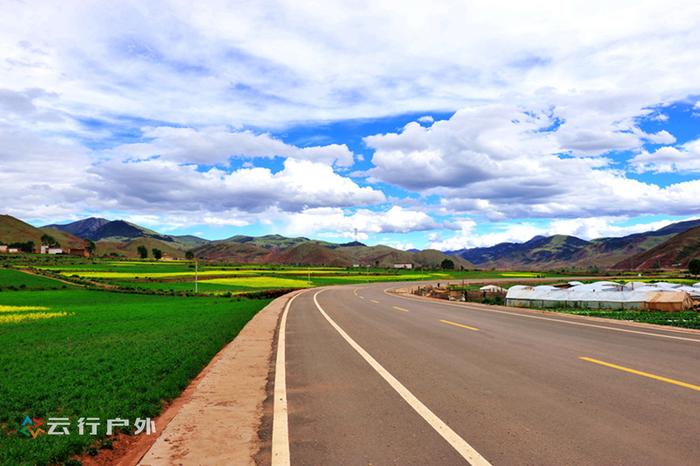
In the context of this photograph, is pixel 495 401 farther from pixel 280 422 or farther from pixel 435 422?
pixel 280 422

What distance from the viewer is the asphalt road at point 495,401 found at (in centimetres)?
495

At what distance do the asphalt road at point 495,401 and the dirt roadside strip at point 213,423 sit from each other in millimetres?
573

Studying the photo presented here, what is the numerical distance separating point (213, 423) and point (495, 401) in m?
3.96

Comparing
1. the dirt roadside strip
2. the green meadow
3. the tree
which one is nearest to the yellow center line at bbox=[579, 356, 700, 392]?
the dirt roadside strip

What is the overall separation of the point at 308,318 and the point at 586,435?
17.6m

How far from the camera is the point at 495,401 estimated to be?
6859mm

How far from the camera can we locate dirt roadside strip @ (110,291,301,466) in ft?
16.6

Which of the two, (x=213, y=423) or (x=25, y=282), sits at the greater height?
(x=213, y=423)

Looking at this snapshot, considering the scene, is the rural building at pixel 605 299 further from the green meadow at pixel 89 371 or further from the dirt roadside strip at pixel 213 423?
the dirt roadside strip at pixel 213 423

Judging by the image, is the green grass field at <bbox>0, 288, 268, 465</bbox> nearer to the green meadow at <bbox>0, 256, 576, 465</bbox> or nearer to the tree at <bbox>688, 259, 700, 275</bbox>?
the green meadow at <bbox>0, 256, 576, 465</bbox>

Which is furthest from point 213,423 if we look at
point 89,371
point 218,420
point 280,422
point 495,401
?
point 89,371

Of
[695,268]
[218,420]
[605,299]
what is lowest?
[605,299]

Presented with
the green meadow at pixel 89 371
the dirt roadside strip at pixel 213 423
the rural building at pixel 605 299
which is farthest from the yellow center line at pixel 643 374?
the rural building at pixel 605 299

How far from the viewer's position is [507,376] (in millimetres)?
8531
